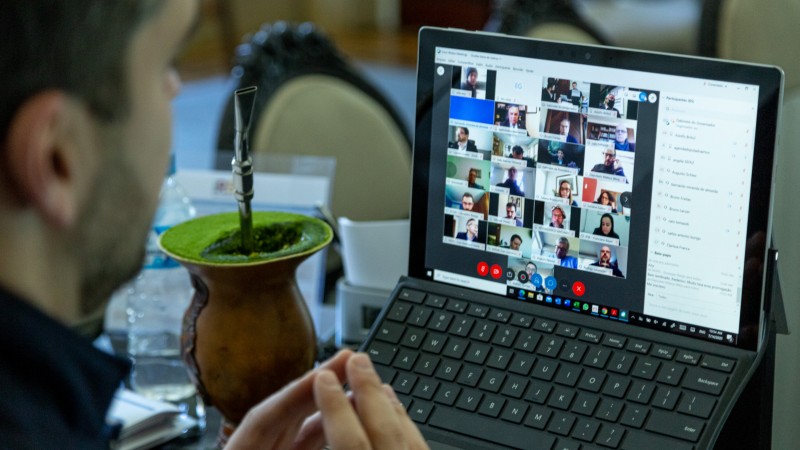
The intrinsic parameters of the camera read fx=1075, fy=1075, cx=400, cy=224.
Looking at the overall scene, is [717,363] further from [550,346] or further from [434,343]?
[434,343]

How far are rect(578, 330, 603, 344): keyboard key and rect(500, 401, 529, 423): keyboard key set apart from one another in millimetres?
87

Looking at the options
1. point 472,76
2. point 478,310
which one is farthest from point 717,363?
point 472,76

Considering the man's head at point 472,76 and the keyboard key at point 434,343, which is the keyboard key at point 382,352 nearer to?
the keyboard key at point 434,343

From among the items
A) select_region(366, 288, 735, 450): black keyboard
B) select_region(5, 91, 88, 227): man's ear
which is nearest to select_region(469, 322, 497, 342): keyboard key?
select_region(366, 288, 735, 450): black keyboard

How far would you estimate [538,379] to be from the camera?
979 mm

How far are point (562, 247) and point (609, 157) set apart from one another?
0.33 feet

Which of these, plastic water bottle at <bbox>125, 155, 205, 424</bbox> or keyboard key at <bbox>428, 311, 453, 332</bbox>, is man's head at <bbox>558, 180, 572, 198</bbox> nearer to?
keyboard key at <bbox>428, 311, 453, 332</bbox>

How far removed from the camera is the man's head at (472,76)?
1.03 meters

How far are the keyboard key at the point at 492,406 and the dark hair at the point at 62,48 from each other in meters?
0.52

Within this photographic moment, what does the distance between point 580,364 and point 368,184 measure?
3.63ft

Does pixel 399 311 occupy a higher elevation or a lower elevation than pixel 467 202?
lower

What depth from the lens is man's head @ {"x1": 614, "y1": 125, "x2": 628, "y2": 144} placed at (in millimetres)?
970

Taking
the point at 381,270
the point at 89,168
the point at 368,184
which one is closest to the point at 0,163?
the point at 89,168

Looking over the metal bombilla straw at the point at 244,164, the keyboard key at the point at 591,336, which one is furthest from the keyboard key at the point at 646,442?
the metal bombilla straw at the point at 244,164
